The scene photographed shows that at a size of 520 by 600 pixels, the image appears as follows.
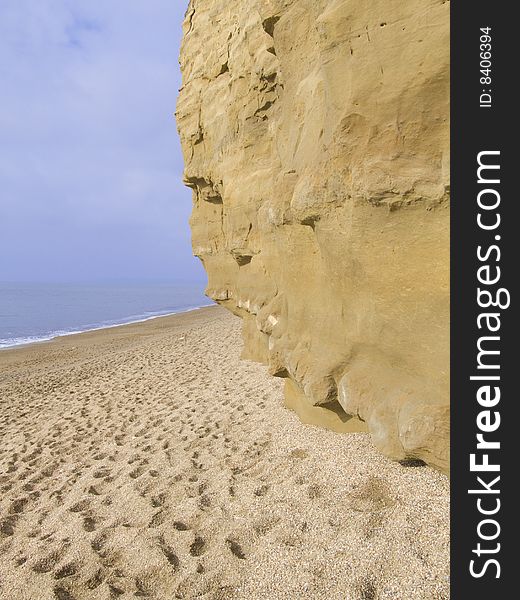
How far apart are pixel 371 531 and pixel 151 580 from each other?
49.7 inches

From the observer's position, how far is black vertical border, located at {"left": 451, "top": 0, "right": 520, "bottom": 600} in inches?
59.1

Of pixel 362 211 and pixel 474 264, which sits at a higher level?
pixel 362 211

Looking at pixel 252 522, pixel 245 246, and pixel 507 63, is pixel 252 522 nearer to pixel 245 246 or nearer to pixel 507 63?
pixel 507 63

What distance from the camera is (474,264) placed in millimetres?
1604

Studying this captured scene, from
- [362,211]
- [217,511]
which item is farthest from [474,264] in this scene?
[217,511]

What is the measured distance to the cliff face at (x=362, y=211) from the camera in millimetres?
2188

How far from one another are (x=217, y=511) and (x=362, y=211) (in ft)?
7.24

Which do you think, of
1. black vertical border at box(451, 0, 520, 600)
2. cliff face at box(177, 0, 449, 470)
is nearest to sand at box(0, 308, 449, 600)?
cliff face at box(177, 0, 449, 470)

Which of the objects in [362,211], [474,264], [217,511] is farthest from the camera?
[217,511]

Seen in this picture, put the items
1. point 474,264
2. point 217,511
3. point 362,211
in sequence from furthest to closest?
point 217,511 → point 362,211 → point 474,264

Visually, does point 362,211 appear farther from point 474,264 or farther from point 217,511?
point 217,511

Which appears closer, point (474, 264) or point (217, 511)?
point (474, 264)

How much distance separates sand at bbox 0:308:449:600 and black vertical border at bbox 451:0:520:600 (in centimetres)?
63

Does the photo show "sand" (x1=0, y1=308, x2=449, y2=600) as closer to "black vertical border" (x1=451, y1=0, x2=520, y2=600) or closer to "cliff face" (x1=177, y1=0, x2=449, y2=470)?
"cliff face" (x1=177, y1=0, x2=449, y2=470)
